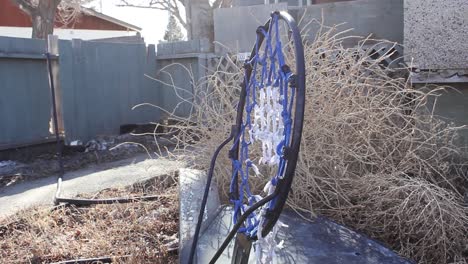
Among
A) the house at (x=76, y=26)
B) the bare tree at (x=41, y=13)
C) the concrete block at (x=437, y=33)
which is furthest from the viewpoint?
the house at (x=76, y=26)

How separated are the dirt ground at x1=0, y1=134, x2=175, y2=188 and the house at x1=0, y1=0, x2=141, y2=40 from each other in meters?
16.9

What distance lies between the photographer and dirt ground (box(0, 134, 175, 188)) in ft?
21.7

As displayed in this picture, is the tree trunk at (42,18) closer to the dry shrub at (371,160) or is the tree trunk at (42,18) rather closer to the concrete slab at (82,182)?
the concrete slab at (82,182)

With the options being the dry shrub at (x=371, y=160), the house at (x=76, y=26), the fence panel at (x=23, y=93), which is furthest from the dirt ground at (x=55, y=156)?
the house at (x=76, y=26)

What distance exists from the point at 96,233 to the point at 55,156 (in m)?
4.45

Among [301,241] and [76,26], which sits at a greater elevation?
[76,26]

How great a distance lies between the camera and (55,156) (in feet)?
→ 26.2

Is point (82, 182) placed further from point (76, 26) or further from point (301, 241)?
point (76, 26)

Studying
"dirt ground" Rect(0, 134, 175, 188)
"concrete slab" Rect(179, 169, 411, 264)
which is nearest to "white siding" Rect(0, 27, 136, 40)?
"dirt ground" Rect(0, 134, 175, 188)

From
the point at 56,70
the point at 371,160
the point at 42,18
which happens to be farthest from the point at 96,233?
the point at 42,18

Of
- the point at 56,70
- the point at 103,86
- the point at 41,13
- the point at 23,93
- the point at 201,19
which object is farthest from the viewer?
the point at 41,13

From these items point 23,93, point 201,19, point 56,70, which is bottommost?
point 23,93

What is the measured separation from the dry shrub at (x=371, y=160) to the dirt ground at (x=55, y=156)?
2.87 metres

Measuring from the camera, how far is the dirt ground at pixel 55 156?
662 cm
